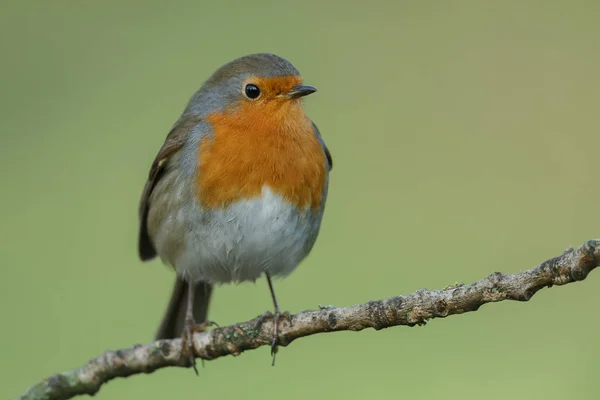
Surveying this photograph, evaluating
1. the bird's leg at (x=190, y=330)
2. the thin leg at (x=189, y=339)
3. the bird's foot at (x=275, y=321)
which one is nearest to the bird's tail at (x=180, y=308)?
the bird's leg at (x=190, y=330)

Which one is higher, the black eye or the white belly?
→ the black eye

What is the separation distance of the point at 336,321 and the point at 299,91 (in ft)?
4.93

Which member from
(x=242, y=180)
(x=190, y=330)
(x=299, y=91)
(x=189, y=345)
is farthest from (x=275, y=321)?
(x=299, y=91)

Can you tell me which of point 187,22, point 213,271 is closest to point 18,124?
point 187,22

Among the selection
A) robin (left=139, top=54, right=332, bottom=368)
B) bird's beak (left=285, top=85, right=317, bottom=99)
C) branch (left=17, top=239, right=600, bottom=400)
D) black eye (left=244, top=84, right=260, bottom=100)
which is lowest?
branch (left=17, top=239, right=600, bottom=400)

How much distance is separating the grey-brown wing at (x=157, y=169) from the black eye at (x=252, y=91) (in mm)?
318

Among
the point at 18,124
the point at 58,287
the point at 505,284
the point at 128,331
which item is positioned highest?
the point at 18,124

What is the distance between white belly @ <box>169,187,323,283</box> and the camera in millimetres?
4250

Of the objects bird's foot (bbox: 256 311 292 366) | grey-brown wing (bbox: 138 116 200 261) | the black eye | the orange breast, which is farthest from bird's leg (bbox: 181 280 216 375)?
the black eye

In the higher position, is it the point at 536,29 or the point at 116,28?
the point at 116,28

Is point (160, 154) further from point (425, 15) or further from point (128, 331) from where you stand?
point (425, 15)

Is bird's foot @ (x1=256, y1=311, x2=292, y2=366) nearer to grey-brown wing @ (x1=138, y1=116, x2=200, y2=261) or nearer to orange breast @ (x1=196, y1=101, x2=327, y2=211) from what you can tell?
orange breast @ (x1=196, y1=101, x2=327, y2=211)

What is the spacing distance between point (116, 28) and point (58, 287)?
2.68 meters

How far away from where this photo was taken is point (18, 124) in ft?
22.5
